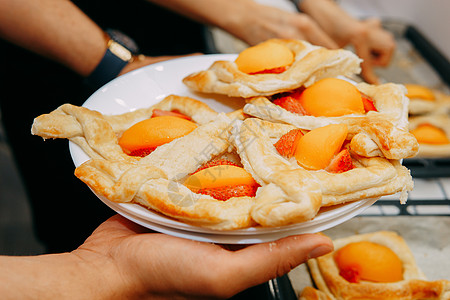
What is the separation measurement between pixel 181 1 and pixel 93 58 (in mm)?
781

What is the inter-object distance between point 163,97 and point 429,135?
61.4 inches

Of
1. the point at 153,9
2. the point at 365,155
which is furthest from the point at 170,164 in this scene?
the point at 153,9

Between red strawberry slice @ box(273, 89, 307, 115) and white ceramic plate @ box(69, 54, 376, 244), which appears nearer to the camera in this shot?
white ceramic plate @ box(69, 54, 376, 244)

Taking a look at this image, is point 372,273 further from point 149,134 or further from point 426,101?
point 426,101

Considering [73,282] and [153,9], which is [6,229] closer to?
[153,9]

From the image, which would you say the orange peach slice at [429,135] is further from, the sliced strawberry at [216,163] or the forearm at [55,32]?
the forearm at [55,32]

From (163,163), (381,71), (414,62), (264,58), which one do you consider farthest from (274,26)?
(163,163)

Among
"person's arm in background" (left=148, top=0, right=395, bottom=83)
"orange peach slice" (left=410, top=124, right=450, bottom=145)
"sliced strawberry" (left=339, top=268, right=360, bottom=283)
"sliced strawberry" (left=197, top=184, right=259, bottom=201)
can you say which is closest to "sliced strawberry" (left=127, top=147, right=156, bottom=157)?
"sliced strawberry" (left=197, top=184, right=259, bottom=201)

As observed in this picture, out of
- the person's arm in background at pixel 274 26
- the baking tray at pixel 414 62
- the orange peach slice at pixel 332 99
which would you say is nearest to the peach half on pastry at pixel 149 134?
the orange peach slice at pixel 332 99

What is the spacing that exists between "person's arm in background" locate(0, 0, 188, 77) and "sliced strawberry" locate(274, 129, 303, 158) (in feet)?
3.43

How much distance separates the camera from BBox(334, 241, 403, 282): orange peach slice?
1441 mm

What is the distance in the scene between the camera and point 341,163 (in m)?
1.26

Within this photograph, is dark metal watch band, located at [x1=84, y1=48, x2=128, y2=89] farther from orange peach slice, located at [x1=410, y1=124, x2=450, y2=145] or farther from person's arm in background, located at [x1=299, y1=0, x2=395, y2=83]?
orange peach slice, located at [x1=410, y1=124, x2=450, y2=145]

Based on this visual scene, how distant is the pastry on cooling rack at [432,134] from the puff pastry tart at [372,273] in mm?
676
